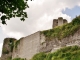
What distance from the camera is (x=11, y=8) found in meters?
8.22

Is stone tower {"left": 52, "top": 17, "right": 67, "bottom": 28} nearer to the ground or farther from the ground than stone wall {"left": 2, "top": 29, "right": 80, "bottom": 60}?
farther from the ground

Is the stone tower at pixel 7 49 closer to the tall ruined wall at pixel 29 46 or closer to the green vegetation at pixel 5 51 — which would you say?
the green vegetation at pixel 5 51

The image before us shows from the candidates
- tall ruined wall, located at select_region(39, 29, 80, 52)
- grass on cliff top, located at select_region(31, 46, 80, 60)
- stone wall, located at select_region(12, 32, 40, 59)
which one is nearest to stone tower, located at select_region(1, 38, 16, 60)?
stone wall, located at select_region(12, 32, 40, 59)

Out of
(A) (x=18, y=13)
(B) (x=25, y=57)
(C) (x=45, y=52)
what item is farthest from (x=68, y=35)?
(A) (x=18, y=13)

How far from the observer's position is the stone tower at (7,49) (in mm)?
31673

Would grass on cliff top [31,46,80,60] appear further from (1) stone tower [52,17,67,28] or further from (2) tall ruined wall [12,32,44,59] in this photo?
(1) stone tower [52,17,67,28]

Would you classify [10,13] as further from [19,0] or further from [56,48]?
[56,48]

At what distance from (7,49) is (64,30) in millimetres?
12786

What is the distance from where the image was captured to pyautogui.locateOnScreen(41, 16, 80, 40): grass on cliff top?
20.8 meters

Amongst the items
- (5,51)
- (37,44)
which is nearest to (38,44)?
(37,44)

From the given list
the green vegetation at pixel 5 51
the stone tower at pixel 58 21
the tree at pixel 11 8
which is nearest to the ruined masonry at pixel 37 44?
the stone tower at pixel 58 21

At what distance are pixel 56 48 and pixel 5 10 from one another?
550 inches

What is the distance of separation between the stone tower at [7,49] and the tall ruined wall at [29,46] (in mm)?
2995

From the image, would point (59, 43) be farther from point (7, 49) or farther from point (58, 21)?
point (7, 49)
